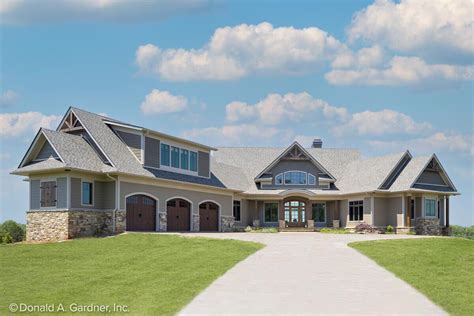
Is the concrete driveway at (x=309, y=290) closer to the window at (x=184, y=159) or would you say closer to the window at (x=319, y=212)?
the window at (x=184, y=159)

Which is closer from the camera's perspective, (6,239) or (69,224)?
(69,224)

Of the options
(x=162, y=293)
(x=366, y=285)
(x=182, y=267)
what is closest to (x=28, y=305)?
(x=162, y=293)

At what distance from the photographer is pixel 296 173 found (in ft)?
162

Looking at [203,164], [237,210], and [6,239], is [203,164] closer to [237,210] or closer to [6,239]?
[237,210]

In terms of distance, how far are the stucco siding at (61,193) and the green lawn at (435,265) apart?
14.4 m

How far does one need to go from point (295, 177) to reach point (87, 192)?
21.4 m

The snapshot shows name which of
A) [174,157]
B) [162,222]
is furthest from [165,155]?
[162,222]

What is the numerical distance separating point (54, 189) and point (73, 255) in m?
8.17

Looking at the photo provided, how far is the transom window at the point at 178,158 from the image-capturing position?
122ft

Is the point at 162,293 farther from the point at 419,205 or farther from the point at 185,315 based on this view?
the point at 419,205

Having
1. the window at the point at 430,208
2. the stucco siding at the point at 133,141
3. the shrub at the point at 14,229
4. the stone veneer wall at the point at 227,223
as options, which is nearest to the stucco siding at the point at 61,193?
the stucco siding at the point at 133,141

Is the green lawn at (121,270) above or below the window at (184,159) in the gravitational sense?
below

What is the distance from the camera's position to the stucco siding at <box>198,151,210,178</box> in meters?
41.1

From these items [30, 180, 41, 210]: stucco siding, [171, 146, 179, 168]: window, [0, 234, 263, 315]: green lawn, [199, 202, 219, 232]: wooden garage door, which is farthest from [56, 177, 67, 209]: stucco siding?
[199, 202, 219, 232]: wooden garage door
